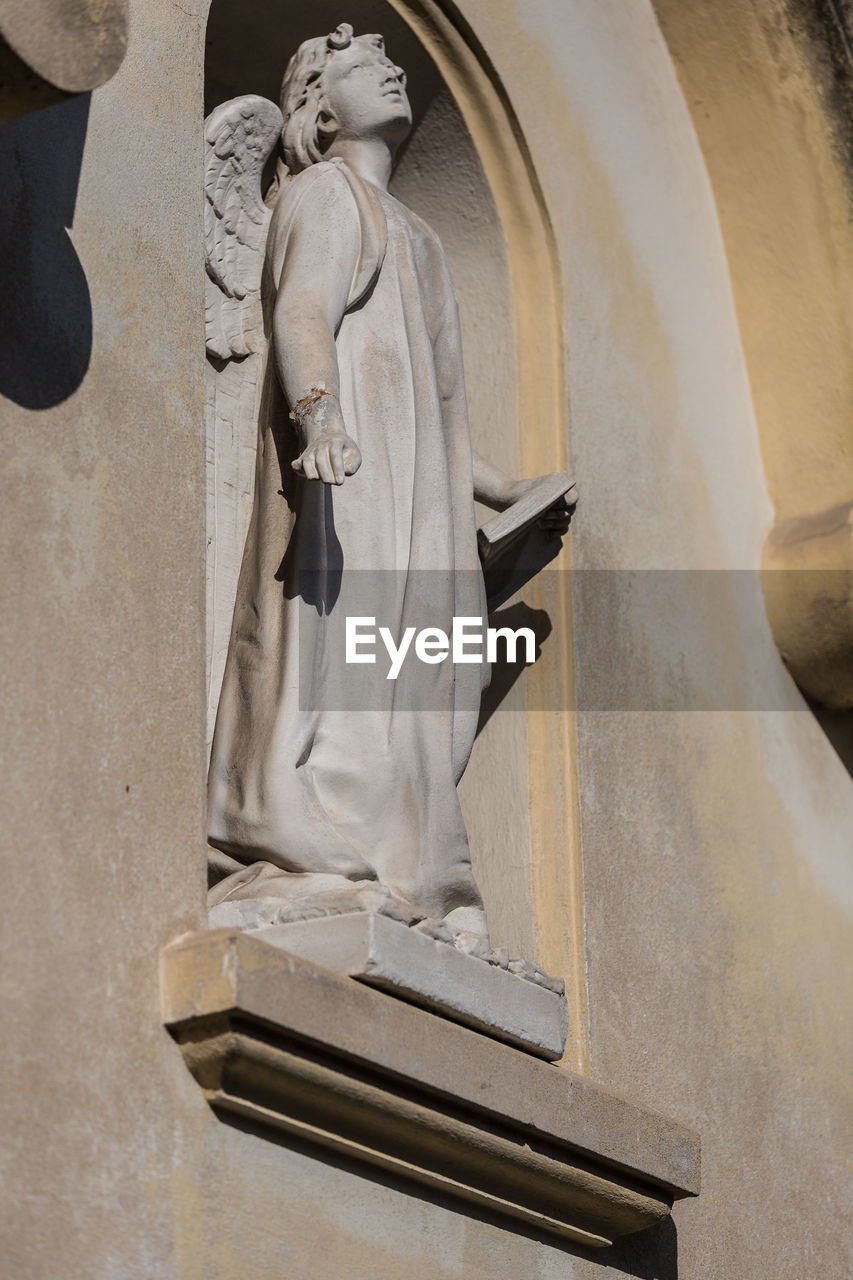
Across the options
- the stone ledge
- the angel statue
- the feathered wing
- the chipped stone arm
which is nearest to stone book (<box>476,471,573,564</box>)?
the angel statue

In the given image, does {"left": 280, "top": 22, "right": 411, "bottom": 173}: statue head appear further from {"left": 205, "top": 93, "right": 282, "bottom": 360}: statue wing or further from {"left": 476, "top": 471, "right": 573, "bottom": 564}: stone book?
{"left": 476, "top": 471, "right": 573, "bottom": 564}: stone book

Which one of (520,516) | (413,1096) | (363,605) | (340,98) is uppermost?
(340,98)

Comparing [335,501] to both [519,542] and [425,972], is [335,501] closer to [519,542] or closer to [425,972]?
[519,542]

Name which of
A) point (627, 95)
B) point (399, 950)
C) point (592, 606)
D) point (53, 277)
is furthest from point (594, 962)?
point (627, 95)

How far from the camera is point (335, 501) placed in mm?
4059

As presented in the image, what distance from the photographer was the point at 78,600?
334cm

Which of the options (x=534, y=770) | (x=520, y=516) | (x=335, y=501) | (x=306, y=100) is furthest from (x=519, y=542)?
(x=306, y=100)

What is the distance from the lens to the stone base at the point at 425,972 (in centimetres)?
343

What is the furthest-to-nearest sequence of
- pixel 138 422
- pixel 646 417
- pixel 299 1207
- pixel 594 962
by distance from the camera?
pixel 646 417, pixel 594 962, pixel 138 422, pixel 299 1207

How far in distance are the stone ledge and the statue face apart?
6.22ft

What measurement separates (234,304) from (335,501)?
592 mm

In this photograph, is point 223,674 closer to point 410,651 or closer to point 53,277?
point 410,651

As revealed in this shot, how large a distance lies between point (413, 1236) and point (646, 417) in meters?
2.40

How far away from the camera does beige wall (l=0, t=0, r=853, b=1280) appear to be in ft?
10.4
